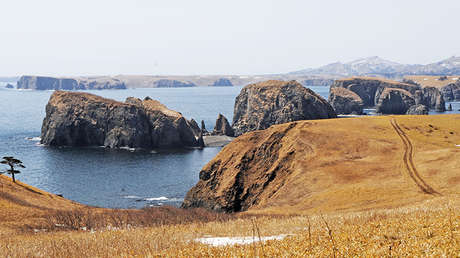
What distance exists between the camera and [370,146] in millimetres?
43500

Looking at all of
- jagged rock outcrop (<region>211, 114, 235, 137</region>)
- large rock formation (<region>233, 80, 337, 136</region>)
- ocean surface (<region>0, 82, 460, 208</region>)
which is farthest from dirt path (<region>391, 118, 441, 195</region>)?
jagged rock outcrop (<region>211, 114, 235, 137</region>)

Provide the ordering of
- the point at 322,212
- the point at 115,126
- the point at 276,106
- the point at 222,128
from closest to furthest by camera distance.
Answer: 1. the point at 322,212
2. the point at 115,126
3. the point at 222,128
4. the point at 276,106

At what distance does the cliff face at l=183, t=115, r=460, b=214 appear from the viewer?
32188 millimetres

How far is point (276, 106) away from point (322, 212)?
410ft

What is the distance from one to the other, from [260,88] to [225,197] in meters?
120

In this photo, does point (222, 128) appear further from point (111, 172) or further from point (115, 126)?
point (111, 172)

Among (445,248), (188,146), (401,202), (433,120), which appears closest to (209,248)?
(445,248)

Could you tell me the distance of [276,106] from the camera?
150750 millimetres

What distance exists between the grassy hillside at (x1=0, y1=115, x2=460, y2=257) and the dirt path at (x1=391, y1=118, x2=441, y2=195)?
0.09 m

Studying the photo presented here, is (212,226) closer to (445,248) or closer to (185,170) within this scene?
(445,248)

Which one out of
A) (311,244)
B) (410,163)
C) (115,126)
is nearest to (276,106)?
(115,126)

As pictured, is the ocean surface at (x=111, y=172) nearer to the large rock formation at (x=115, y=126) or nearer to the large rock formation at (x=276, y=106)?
the large rock formation at (x=115, y=126)

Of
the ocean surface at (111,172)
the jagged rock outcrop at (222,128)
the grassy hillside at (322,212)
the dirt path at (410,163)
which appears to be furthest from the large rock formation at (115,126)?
the dirt path at (410,163)

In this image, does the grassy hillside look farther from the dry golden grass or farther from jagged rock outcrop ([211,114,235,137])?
jagged rock outcrop ([211,114,235,137])
